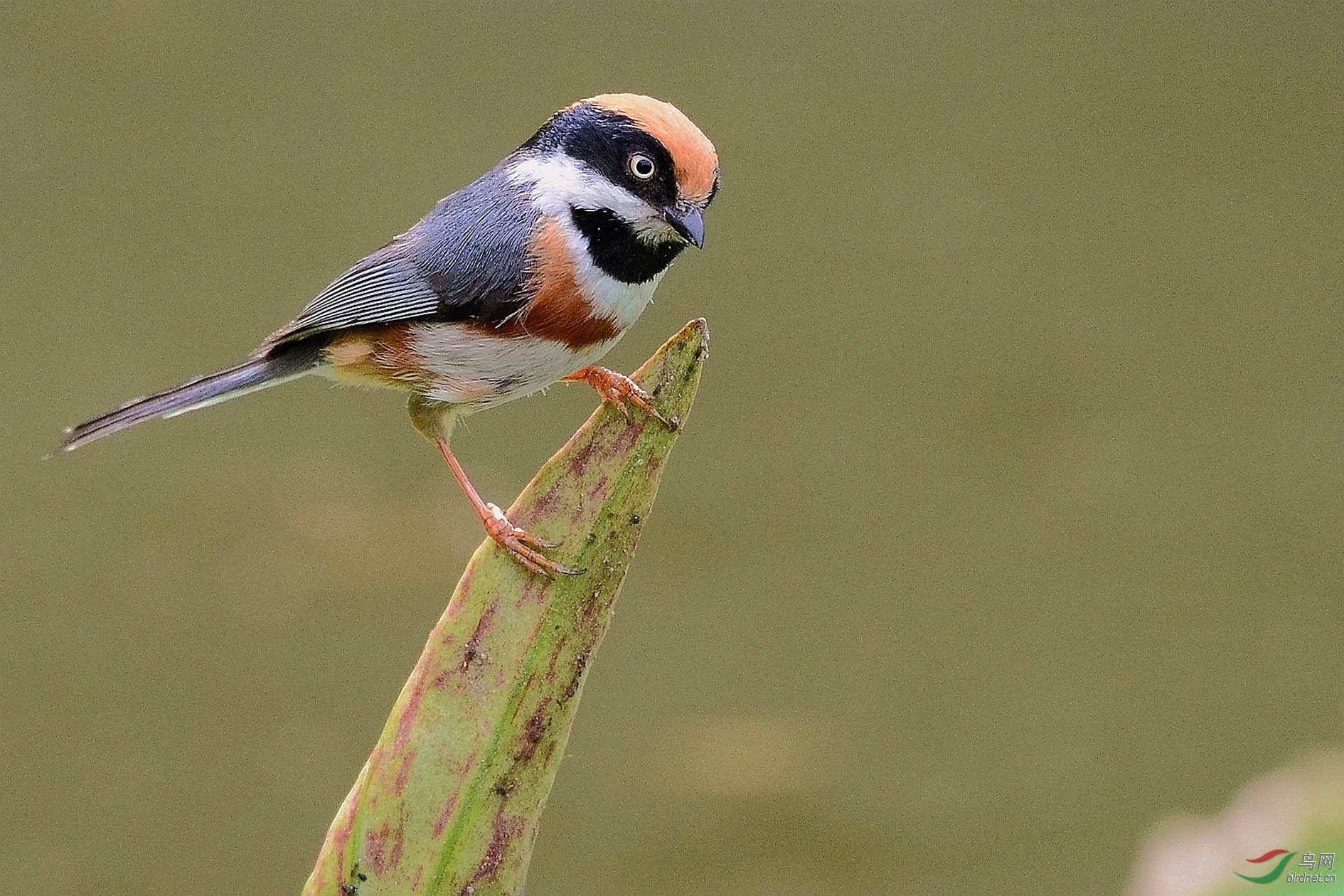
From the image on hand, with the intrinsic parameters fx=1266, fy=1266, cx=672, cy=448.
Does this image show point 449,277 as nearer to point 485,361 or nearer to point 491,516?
point 485,361

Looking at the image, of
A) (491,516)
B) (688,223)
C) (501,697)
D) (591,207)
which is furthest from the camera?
(591,207)

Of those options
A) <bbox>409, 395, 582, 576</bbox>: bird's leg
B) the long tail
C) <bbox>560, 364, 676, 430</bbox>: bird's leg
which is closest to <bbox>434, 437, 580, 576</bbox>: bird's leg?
<bbox>409, 395, 582, 576</bbox>: bird's leg

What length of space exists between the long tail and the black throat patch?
17.0 inches

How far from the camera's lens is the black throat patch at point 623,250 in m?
1.53

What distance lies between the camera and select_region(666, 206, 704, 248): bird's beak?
56.6 inches

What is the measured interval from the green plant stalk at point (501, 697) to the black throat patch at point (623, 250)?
429 millimetres

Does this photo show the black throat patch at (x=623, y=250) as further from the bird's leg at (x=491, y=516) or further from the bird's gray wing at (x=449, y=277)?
the bird's leg at (x=491, y=516)

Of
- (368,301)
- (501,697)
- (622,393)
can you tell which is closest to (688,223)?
(622,393)

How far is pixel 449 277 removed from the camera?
1621 mm

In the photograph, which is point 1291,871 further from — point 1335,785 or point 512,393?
point 512,393

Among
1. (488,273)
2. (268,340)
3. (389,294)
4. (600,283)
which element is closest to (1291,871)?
(600,283)

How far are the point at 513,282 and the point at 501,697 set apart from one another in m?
0.66

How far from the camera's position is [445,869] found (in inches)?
39.8

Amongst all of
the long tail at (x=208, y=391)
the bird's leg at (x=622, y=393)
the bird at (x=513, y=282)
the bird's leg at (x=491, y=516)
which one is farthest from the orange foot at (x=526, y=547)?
the long tail at (x=208, y=391)
